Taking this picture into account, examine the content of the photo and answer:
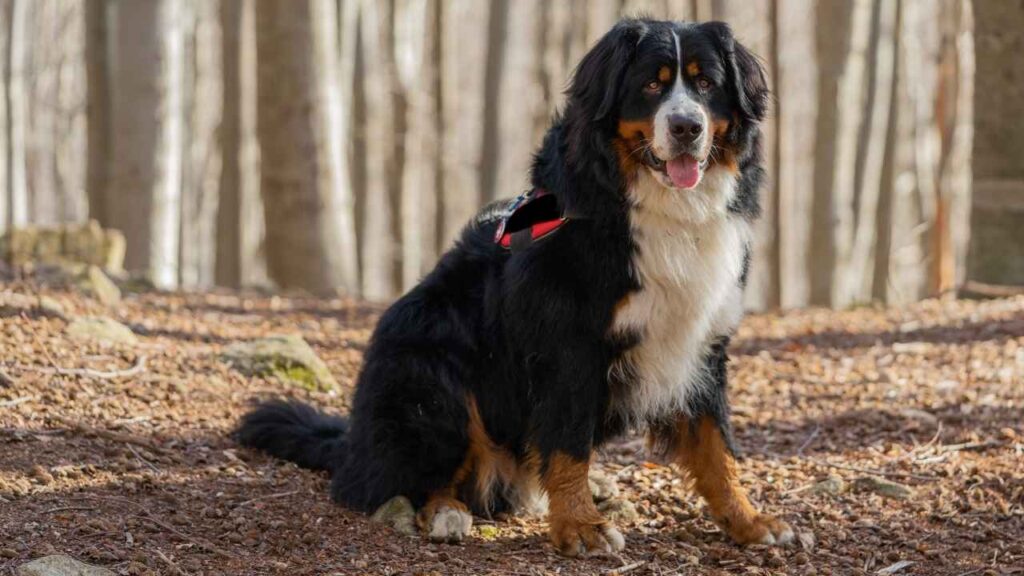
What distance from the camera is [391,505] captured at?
5059mm

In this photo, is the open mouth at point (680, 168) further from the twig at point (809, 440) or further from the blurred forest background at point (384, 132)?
the twig at point (809, 440)

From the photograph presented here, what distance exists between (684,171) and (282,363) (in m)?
3.52

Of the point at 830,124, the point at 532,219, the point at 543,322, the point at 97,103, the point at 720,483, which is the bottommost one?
the point at 720,483

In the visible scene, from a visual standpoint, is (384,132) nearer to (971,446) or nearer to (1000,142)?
(1000,142)

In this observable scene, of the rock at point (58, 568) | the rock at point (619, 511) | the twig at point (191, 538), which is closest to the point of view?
the rock at point (58, 568)

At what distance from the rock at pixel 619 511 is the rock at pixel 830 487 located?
2.94ft

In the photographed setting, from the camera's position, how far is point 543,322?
15.5ft

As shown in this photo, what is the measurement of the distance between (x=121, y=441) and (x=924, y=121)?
2450cm

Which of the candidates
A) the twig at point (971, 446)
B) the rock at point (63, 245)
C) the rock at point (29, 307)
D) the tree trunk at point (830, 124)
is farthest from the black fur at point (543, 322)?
the tree trunk at point (830, 124)

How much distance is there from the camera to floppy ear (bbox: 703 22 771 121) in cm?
467

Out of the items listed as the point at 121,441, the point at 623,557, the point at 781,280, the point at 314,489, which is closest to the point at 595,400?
the point at 623,557

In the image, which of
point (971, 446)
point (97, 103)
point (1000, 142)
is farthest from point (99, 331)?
point (97, 103)

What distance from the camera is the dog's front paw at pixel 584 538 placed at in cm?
467

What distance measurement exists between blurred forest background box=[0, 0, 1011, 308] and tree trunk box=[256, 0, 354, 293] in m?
0.02
